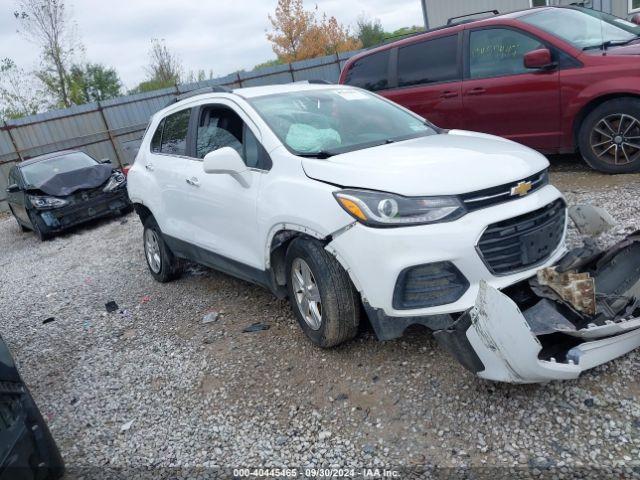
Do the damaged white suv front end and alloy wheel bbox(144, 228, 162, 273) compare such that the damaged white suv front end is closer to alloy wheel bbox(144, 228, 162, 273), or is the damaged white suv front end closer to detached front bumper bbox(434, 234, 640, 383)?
detached front bumper bbox(434, 234, 640, 383)

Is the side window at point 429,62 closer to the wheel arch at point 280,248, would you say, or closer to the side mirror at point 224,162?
the side mirror at point 224,162

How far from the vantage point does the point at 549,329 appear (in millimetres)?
2617

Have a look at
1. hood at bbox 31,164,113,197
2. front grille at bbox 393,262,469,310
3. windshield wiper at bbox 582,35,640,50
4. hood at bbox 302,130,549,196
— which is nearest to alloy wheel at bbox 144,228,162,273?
hood at bbox 302,130,549,196

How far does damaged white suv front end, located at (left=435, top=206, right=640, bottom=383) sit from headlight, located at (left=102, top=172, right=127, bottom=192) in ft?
28.6

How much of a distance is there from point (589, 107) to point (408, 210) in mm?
4001

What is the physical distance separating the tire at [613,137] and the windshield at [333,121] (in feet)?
8.30

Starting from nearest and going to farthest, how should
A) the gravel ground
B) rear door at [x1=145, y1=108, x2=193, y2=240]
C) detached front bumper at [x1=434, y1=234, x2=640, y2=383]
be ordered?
detached front bumper at [x1=434, y1=234, x2=640, y2=383]
the gravel ground
rear door at [x1=145, y1=108, x2=193, y2=240]

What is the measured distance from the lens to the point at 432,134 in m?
4.00

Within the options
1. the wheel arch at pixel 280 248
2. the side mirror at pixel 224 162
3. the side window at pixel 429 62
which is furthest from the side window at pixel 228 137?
the side window at pixel 429 62

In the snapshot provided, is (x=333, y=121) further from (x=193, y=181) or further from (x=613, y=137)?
(x=613, y=137)

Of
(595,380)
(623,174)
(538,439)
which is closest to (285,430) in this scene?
(538,439)

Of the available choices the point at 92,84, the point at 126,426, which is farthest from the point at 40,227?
the point at 92,84

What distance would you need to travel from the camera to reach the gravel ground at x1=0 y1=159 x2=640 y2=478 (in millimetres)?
2512

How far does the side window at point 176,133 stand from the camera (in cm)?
470
